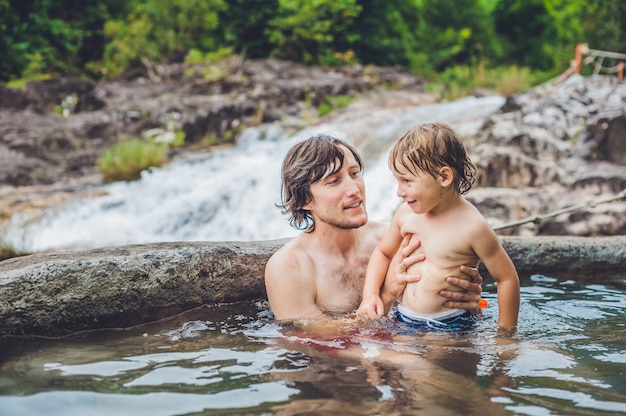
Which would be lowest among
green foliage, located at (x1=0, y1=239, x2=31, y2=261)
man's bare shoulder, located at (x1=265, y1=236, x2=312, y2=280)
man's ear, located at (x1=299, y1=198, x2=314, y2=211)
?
green foliage, located at (x1=0, y1=239, x2=31, y2=261)

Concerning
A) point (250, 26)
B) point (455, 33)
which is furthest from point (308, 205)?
point (455, 33)

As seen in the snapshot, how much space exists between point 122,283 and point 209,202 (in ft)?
20.7

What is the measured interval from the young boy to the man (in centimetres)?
6

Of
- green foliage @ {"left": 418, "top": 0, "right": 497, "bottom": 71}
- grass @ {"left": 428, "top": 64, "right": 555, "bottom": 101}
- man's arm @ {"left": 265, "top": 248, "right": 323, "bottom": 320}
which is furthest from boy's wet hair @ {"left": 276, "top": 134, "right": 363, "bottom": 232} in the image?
green foliage @ {"left": 418, "top": 0, "right": 497, "bottom": 71}

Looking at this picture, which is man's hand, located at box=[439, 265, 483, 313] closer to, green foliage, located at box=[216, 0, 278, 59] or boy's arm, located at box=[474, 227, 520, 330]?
boy's arm, located at box=[474, 227, 520, 330]

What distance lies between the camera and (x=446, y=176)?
2.93 meters

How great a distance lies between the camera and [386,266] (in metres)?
3.28

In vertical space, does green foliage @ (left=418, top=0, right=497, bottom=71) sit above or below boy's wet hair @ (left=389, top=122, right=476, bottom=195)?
above

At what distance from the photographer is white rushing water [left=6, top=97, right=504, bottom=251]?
874 centimetres

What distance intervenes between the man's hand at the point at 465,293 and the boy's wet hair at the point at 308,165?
77cm

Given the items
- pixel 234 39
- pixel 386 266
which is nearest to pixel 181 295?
pixel 386 266

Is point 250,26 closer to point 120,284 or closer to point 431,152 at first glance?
point 120,284

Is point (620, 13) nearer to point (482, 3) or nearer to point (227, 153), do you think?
point (227, 153)

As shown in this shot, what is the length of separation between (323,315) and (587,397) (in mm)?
1311
